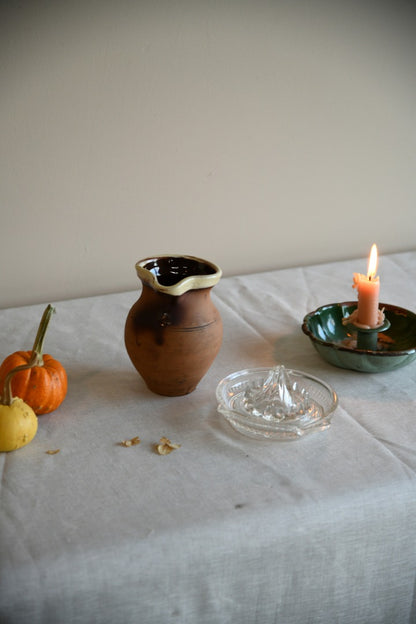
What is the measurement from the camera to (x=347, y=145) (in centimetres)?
138

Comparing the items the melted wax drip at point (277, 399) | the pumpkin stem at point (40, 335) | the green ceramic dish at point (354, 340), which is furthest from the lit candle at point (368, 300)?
the pumpkin stem at point (40, 335)

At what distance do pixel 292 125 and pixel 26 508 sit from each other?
0.94 meters

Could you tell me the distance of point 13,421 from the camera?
71cm

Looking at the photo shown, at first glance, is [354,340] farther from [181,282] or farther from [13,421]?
[13,421]

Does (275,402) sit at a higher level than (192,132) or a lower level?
lower

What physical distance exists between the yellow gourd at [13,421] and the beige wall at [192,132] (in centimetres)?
56

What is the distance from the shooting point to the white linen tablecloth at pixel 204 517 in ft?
1.94

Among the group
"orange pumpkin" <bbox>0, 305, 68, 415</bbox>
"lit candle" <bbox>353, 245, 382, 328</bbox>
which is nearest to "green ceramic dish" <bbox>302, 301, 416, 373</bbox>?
"lit candle" <bbox>353, 245, 382, 328</bbox>

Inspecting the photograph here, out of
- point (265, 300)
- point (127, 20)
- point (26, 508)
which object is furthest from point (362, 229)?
point (26, 508)

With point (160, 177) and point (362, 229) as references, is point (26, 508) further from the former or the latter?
point (362, 229)

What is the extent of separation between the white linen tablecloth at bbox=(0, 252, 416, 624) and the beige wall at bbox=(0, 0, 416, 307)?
1.55 feet

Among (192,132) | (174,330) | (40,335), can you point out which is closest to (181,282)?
(174,330)

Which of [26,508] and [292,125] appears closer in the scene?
[26,508]

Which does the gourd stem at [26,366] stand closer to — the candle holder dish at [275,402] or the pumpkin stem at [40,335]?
the pumpkin stem at [40,335]
